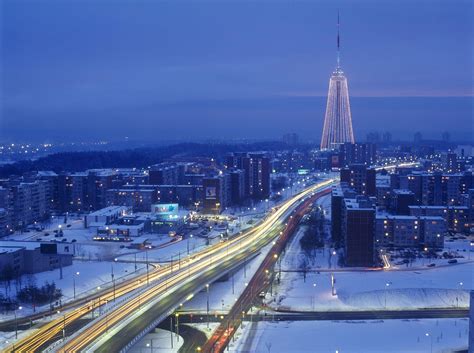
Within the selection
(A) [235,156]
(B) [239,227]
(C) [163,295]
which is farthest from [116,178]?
(C) [163,295]

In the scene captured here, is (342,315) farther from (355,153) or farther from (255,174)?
(355,153)

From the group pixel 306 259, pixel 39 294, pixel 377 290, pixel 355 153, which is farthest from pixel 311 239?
pixel 355 153

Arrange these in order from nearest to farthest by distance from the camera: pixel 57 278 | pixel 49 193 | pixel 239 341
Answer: pixel 239 341, pixel 57 278, pixel 49 193

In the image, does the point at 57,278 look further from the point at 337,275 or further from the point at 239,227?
the point at 239,227

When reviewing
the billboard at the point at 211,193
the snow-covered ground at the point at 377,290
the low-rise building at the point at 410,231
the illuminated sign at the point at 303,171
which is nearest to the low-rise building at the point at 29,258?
the snow-covered ground at the point at 377,290

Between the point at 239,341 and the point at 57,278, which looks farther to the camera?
the point at 57,278

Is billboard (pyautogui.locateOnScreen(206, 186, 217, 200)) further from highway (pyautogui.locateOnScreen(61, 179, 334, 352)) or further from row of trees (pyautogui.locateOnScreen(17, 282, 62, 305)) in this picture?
row of trees (pyautogui.locateOnScreen(17, 282, 62, 305))
